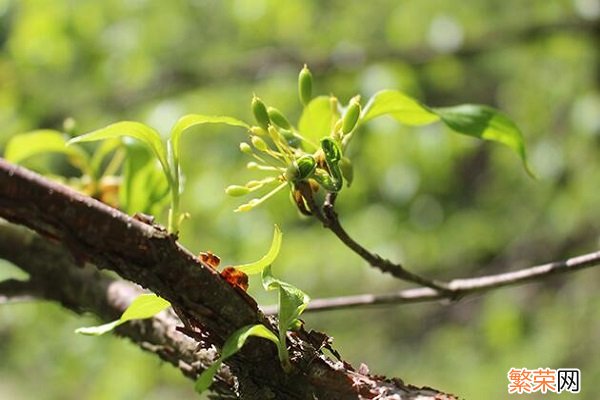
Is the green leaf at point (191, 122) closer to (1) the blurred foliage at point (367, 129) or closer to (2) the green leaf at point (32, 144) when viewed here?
(2) the green leaf at point (32, 144)

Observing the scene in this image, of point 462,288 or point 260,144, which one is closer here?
point 260,144

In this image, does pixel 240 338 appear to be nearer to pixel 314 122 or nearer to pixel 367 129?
Result: pixel 314 122

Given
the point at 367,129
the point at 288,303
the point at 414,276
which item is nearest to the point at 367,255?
the point at 414,276

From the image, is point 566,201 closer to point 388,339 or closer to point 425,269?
point 425,269

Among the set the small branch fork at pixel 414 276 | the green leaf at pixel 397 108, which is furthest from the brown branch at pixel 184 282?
the green leaf at pixel 397 108

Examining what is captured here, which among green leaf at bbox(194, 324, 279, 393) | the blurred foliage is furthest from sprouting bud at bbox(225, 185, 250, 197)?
the blurred foliage

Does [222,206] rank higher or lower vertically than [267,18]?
lower

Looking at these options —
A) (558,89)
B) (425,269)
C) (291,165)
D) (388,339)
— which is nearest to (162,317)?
(291,165)
